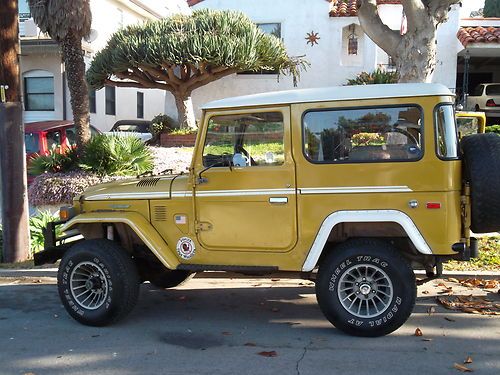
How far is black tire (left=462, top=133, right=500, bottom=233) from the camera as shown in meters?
4.55

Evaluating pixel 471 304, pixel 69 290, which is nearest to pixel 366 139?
pixel 471 304

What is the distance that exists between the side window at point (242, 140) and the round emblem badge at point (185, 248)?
0.77 m

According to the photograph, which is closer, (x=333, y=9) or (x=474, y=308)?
(x=474, y=308)

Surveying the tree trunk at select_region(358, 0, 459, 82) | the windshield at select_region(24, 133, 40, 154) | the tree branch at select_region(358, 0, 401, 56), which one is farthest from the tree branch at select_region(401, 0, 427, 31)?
the windshield at select_region(24, 133, 40, 154)

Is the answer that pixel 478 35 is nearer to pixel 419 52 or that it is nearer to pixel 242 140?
pixel 419 52

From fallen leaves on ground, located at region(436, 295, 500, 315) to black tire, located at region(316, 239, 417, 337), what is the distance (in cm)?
143

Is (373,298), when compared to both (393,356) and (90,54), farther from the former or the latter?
(90,54)

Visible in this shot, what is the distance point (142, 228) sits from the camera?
5.34 m

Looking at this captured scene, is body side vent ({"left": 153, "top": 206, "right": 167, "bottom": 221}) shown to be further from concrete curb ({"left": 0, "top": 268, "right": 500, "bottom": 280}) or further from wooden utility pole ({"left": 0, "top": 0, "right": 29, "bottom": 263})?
wooden utility pole ({"left": 0, "top": 0, "right": 29, "bottom": 263})

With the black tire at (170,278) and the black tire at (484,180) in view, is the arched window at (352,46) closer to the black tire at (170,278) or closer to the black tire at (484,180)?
the black tire at (170,278)

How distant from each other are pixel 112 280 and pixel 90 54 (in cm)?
1740

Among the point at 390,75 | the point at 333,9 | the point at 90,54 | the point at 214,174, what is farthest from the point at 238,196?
the point at 90,54

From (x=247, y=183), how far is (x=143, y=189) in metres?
1.14

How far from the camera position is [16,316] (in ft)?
19.7
